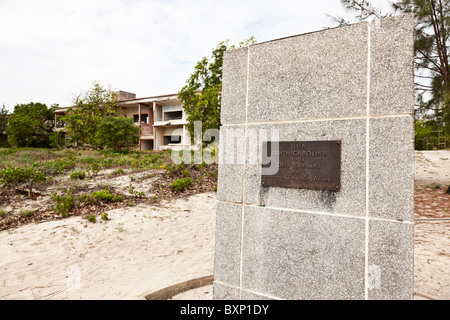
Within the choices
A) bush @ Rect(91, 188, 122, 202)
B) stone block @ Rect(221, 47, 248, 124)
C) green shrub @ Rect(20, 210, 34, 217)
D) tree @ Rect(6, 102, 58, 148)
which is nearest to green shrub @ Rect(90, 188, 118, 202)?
bush @ Rect(91, 188, 122, 202)

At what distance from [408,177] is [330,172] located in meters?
0.56

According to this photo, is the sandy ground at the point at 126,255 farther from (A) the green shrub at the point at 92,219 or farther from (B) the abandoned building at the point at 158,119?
(B) the abandoned building at the point at 158,119

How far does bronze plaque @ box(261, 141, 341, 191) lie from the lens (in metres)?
2.45

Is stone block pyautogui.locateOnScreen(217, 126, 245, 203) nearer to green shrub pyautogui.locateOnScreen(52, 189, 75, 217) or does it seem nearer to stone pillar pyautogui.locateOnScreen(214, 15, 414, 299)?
stone pillar pyautogui.locateOnScreen(214, 15, 414, 299)

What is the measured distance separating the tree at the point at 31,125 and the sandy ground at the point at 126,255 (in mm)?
29075

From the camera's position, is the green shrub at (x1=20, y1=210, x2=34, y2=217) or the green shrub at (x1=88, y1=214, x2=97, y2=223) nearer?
the green shrub at (x1=88, y1=214, x2=97, y2=223)

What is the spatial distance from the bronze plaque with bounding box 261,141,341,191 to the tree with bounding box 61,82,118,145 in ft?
79.8

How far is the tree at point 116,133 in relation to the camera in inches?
823

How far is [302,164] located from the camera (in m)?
2.57

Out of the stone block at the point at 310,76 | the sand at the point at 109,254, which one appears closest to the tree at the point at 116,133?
the sand at the point at 109,254

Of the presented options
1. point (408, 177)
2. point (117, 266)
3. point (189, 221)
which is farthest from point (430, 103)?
point (117, 266)

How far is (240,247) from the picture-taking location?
2836mm

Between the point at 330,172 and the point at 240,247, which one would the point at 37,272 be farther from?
the point at 330,172

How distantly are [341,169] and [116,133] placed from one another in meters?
20.4
